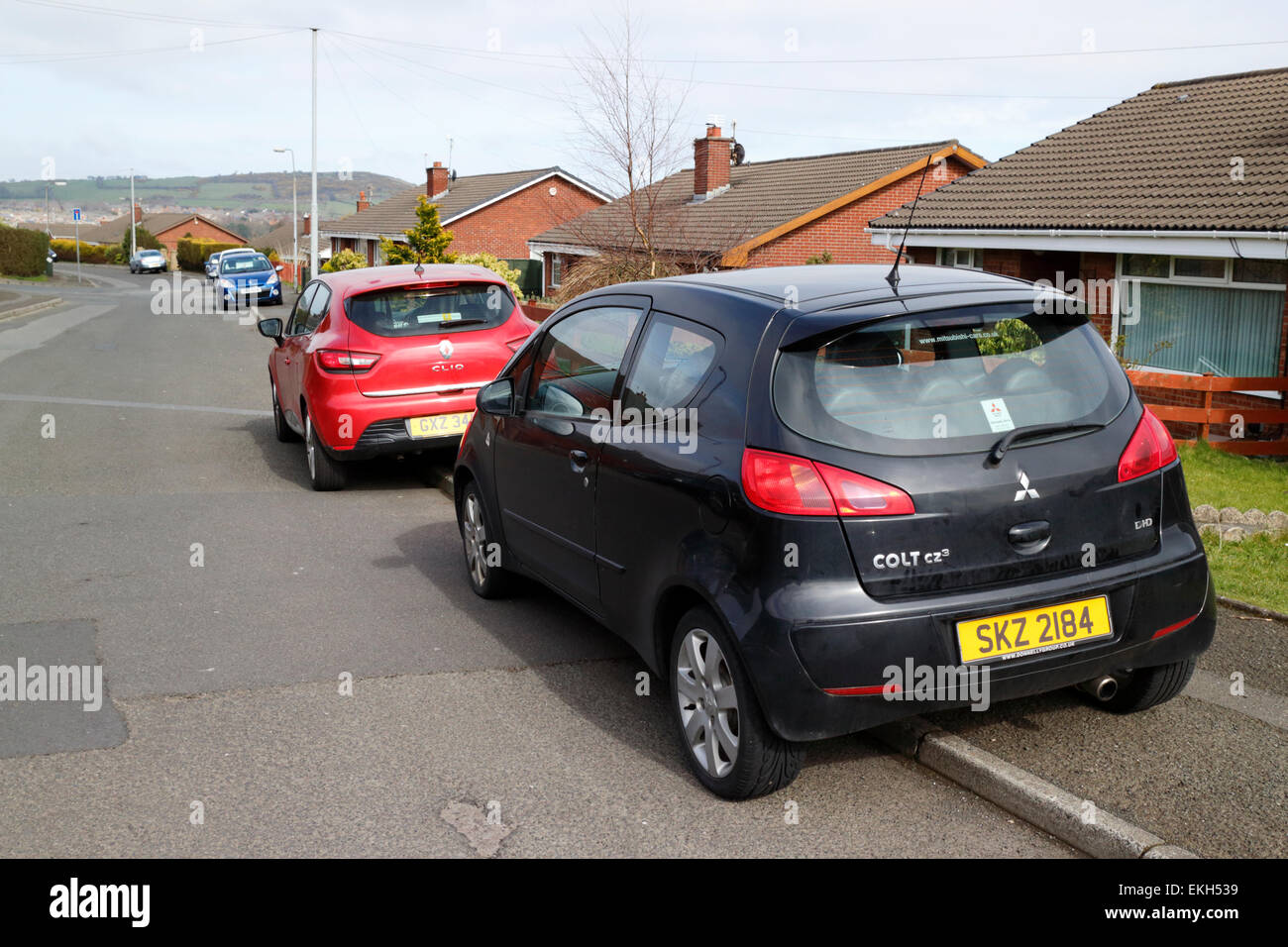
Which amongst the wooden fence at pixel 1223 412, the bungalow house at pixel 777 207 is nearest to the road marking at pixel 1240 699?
the wooden fence at pixel 1223 412

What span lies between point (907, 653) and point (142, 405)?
43.1 ft

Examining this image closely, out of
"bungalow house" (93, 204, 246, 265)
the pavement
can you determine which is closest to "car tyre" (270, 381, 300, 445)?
the pavement

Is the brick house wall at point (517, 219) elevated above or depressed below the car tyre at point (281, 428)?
above

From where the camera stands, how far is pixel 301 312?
11.0 m

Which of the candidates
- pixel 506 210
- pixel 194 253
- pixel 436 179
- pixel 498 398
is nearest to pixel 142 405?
pixel 498 398

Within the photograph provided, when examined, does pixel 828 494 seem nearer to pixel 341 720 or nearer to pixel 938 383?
pixel 938 383

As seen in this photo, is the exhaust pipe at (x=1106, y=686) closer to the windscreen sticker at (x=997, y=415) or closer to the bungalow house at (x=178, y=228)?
the windscreen sticker at (x=997, y=415)

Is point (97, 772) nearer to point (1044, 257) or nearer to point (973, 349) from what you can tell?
point (973, 349)

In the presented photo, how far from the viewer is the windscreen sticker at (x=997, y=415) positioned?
4.01m

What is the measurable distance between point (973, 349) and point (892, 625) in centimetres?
100

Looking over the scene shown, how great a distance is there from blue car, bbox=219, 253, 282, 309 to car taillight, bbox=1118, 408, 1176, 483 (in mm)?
41128

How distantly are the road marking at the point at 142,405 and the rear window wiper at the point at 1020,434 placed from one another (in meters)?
11.7

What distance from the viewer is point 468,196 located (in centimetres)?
6047
